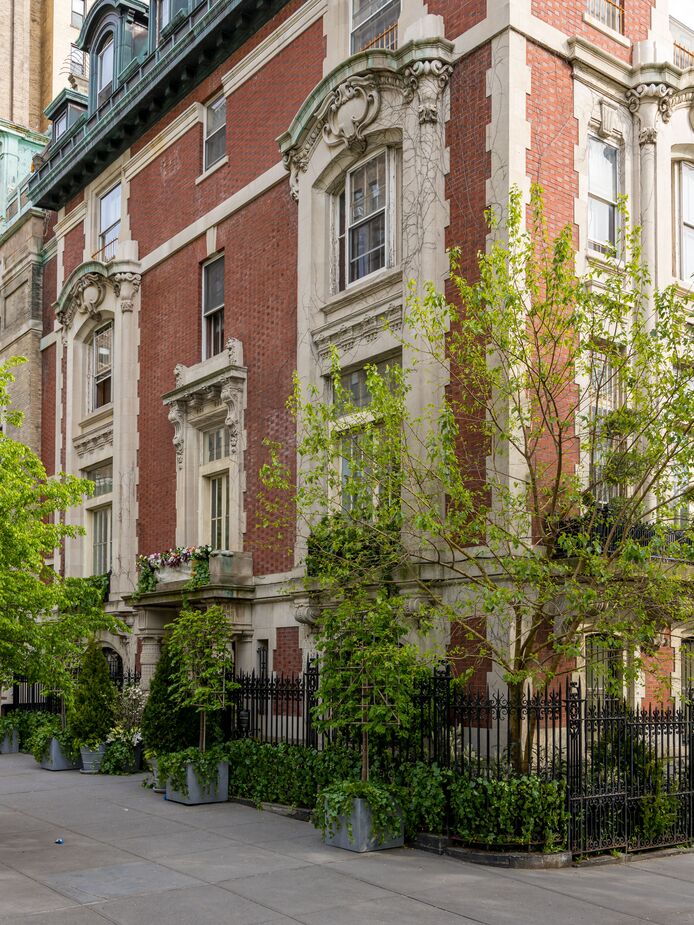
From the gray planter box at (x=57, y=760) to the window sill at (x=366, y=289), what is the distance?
34.0ft

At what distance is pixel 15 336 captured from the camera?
1284 inches

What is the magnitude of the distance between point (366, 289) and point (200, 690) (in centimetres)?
722

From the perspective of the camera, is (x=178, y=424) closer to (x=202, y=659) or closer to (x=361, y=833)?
(x=202, y=659)

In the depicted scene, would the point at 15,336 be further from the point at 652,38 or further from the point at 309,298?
the point at 652,38

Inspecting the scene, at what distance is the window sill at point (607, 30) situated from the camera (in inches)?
715

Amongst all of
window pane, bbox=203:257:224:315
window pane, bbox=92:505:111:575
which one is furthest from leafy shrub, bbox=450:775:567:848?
window pane, bbox=92:505:111:575

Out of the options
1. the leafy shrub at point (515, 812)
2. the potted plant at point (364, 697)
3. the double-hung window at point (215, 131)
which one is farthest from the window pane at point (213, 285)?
the leafy shrub at point (515, 812)

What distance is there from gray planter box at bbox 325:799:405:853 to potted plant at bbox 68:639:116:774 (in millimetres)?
8956

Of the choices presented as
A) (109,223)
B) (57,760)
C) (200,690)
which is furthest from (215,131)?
(57,760)

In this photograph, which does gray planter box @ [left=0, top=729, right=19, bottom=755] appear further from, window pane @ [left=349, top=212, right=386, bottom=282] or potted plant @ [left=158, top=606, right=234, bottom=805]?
window pane @ [left=349, top=212, right=386, bottom=282]

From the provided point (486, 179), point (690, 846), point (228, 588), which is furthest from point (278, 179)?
point (690, 846)

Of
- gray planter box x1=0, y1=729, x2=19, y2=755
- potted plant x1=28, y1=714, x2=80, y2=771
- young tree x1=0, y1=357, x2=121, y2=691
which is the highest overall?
young tree x1=0, y1=357, x2=121, y2=691

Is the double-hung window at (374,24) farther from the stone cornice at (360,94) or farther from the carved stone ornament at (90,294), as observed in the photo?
the carved stone ornament at (90,294)

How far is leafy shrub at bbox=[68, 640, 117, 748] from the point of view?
21688mm
